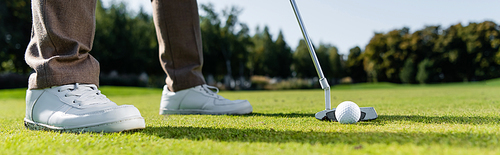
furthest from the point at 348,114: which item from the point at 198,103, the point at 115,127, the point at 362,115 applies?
the point at 198,103

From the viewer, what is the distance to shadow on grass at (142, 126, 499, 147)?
959mm

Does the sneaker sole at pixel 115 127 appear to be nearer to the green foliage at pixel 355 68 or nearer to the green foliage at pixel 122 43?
the green foliage at pixel 122 43

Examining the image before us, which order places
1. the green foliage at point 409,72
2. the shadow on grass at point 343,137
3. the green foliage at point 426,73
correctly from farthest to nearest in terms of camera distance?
the green foliage at point 409,72 < the green foliage at point 426,73 < the shadow on grass at point 343,137

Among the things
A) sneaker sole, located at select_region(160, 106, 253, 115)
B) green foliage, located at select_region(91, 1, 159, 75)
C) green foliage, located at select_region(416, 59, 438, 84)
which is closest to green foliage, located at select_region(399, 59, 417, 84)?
green foliage, located at select_region(416, 59, 438, 84)

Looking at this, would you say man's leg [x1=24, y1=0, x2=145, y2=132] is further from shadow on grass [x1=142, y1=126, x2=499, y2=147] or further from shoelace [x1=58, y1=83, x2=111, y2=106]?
shadow on grass [x1=142, y1=126, x2=499, y2=147]

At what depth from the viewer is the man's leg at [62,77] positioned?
4.43ft

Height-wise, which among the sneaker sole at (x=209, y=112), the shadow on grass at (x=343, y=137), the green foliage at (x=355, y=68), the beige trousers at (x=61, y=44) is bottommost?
the green foliage at (x=355, y=68)

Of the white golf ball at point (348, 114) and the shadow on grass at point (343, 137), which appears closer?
the shadow on grass at point (343, 137)

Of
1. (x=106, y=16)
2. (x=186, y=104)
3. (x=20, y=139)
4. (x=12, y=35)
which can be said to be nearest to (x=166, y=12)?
(x=186, y=104)

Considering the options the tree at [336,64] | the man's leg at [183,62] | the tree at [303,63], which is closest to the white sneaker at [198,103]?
the man's leg at [183,62]

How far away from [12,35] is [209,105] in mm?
20581

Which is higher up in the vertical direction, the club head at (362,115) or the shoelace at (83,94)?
the shoelace at (83,94)

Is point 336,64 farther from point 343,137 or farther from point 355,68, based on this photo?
point 343,137

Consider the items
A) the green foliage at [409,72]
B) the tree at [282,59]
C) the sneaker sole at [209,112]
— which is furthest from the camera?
the green foliage at [409,72]
